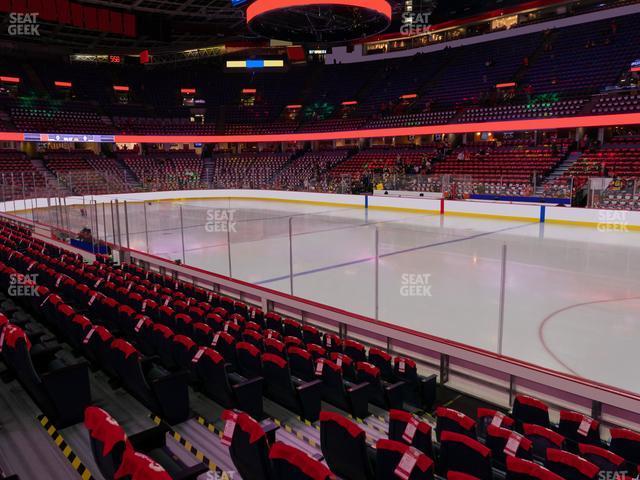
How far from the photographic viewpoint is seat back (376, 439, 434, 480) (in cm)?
243

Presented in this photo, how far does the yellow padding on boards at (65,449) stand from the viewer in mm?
2938

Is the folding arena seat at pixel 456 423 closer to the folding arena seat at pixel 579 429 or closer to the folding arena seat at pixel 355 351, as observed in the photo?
the folding arena seat at pixel 579 429

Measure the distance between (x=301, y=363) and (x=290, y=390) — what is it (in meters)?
0.50

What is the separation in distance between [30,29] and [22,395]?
33322 millimetres

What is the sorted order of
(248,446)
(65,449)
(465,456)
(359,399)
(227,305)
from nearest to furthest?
(248,446) → (465,456) → (65,449) → (359,399) → (227,305)

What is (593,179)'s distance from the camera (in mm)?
16703

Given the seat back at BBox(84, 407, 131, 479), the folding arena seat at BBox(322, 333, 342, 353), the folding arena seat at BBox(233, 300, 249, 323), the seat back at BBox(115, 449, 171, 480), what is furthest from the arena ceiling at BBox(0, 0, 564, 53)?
the seat back at BBox(115, 449, 171, 480)

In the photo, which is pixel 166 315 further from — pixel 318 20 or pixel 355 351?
pixel 318 20

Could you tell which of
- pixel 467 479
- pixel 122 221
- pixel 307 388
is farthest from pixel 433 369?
pixel 122 221

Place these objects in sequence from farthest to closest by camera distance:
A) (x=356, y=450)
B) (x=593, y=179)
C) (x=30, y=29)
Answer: (x=30, y=29) → (x=593, y=179) → (x=356, y=450)

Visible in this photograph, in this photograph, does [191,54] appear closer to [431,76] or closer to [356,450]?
[431,76]

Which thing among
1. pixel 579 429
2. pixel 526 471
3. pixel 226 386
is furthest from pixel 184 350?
pixel 579 429

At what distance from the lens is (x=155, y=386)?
3496mm

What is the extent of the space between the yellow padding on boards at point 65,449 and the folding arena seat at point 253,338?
190 centimetres
